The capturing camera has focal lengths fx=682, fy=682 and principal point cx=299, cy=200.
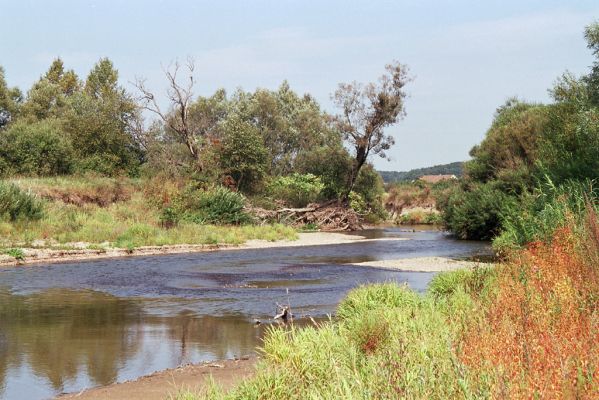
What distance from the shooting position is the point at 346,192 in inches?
2215

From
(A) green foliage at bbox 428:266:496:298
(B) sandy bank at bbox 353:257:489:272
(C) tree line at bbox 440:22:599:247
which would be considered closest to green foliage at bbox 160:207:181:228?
(B) sandy bank at bbox 353:257:489:272

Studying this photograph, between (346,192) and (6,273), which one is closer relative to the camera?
(6,273)

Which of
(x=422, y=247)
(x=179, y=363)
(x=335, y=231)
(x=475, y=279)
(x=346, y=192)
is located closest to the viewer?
(x=179, y=363)

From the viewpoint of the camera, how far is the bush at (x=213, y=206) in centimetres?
4119

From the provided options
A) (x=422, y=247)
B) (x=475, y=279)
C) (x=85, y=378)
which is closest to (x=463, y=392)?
(x=85, y=378)

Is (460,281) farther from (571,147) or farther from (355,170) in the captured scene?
Answer: (355,170)

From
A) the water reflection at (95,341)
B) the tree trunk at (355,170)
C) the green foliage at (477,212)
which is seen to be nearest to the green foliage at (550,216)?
the water reflection at (95,341)

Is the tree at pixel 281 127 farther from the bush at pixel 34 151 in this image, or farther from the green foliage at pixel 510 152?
the bush at pixel 34 151

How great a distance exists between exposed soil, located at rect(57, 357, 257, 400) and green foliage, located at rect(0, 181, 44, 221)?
2384 cm

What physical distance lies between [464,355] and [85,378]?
6.31 m

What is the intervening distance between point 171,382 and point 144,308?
753 cm

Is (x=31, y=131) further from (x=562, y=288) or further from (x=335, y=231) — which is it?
(x=562, y=288)

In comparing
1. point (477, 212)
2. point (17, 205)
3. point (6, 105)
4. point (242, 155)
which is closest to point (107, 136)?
point (242, 155)

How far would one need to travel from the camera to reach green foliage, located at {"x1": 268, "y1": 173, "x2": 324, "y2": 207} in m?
54.2
